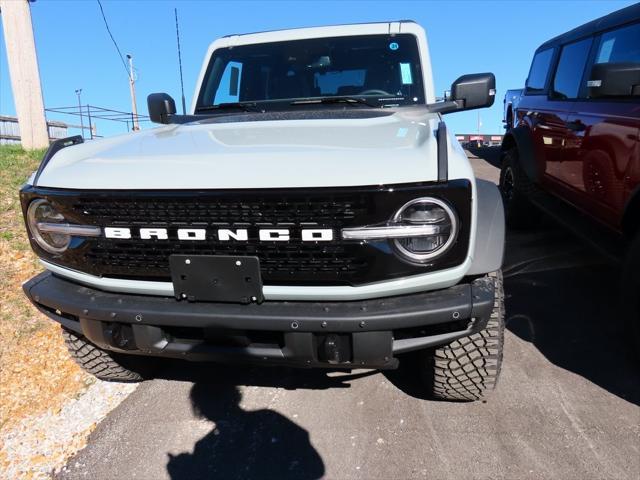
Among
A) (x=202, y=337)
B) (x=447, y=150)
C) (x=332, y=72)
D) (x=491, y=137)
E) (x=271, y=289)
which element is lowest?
(x=491, y=137)

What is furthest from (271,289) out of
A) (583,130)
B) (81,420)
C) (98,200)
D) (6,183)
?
(6,183)

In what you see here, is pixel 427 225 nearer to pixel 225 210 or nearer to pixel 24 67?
pixel 225 210

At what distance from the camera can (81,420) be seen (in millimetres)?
2555

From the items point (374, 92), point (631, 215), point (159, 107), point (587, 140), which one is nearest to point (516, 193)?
point (587, 140)

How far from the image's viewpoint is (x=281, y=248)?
73.1 inches

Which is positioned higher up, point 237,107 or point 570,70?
point 570,70

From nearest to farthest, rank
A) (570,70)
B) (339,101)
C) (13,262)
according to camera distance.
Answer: (339,101), (570,70), (13,262)

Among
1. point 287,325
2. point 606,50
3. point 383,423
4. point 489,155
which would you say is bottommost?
point 489,155

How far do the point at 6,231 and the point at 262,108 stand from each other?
3279 millimetres

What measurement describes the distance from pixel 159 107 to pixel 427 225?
238 centimetres

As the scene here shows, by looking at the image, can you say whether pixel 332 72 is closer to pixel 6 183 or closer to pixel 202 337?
pixel 202 337

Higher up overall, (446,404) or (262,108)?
(262,108)

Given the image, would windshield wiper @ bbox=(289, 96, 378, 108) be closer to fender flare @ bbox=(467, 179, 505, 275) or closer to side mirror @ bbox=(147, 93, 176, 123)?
side mirror @ bbox=(147, 93, 176, 123)

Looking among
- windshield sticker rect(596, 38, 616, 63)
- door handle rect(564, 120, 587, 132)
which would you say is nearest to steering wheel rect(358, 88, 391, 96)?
door handle rect(564, 120, 587, 132)
